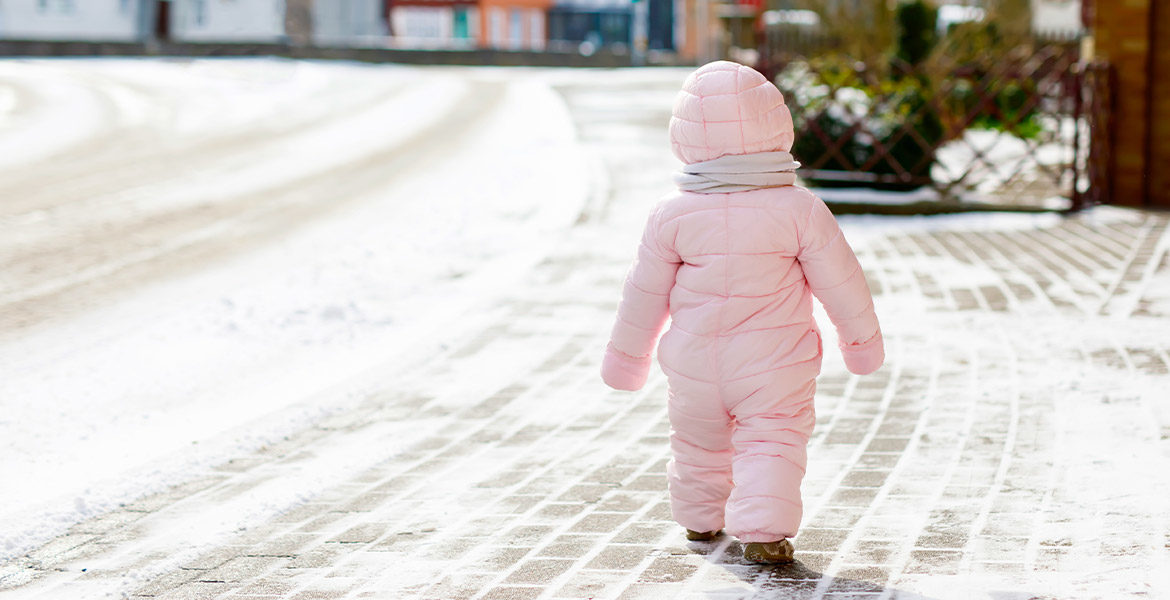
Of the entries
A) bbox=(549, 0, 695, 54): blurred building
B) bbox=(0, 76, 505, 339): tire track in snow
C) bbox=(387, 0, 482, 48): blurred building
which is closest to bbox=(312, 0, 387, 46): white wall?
bbox=(387, 0, 482, 48): blurred building

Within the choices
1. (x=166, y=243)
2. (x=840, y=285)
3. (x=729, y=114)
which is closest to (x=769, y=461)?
(x=840, y=285)

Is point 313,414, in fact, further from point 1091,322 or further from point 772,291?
point 1091,322

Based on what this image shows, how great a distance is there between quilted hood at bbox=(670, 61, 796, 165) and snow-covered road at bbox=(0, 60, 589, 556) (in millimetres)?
2309

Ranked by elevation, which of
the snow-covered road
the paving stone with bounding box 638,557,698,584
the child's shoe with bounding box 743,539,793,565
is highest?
the child's shoe with bounding box 743,539,793,565

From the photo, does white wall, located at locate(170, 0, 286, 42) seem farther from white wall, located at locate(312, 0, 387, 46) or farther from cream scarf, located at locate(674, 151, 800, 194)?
cream scarf, located at locate(674, 151, 800, 194)

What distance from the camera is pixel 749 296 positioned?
3.96 meters

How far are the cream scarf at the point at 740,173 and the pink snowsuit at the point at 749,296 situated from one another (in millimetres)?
22

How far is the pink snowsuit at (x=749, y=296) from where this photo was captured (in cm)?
393

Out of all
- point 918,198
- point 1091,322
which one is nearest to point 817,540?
point 1091,322

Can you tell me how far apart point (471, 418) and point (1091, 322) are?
10.7 feet

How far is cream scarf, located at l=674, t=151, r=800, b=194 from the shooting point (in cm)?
396

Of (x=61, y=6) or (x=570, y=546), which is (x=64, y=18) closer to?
(x=61, y=6)

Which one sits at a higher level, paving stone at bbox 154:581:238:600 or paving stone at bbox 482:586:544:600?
paving stone at bbox 482:586:544:600

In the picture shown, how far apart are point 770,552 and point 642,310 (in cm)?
75
